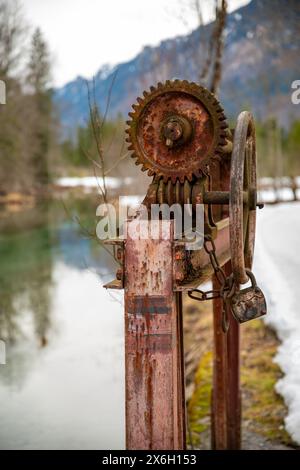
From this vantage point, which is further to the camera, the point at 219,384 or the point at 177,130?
the point at 219,384

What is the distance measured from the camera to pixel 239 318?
A: 3090mm

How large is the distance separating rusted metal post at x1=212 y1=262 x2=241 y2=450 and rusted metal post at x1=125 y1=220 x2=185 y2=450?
196 centimetres

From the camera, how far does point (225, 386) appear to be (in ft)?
17.2

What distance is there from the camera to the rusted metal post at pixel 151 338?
286 cm

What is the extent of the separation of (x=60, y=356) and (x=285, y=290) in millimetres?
4004

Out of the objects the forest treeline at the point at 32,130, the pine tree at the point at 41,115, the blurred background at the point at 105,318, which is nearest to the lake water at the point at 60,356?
the blurred background at the point at 105,318

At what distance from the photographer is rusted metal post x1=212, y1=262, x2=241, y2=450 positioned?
5.08m

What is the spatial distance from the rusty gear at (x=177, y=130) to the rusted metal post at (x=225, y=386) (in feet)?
5.64

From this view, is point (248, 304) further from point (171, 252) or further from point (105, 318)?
point (105, 318)

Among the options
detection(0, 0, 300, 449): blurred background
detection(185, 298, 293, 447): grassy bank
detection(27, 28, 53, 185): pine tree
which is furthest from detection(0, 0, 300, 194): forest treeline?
detection(185, 298, 293, 447): grassy bank

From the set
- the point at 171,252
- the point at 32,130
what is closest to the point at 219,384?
the point at 171,252

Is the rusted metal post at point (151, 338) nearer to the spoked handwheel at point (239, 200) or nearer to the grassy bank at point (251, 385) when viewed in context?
the spoked handwheel at point (239, 200)
